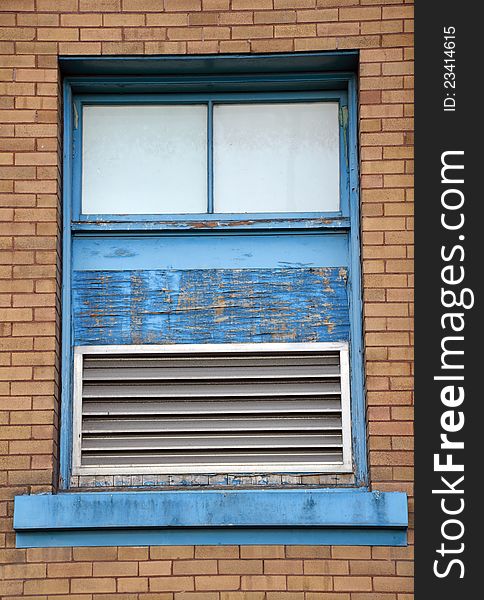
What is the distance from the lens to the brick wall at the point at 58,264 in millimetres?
6746

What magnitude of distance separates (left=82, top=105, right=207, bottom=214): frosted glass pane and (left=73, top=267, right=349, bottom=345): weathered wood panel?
1.49 feet

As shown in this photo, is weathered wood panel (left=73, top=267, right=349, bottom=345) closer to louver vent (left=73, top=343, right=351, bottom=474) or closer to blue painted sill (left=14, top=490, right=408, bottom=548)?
louver vent (left=73, top=343, right=351, bottom=474)

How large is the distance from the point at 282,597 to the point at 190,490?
764mm

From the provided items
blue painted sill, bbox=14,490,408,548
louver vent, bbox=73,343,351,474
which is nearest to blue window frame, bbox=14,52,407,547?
blue painted sill, bbox=14,490,408,548

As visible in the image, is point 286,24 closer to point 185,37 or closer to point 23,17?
point 185,37

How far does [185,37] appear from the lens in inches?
296

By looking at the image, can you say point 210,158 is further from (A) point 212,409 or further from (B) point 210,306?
(A) point 212,409

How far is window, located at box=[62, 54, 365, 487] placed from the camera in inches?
284

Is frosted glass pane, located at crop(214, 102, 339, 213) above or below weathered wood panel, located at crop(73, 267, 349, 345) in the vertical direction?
above

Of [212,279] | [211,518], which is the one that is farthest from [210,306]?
[211,518]

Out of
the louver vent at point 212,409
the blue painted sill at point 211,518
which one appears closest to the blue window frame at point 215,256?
the blue painted sill at point 211,518

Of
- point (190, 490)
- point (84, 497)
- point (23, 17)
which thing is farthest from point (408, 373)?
point (23, 17)

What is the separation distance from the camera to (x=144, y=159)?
303 inches

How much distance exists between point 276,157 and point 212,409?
1.55 metres
